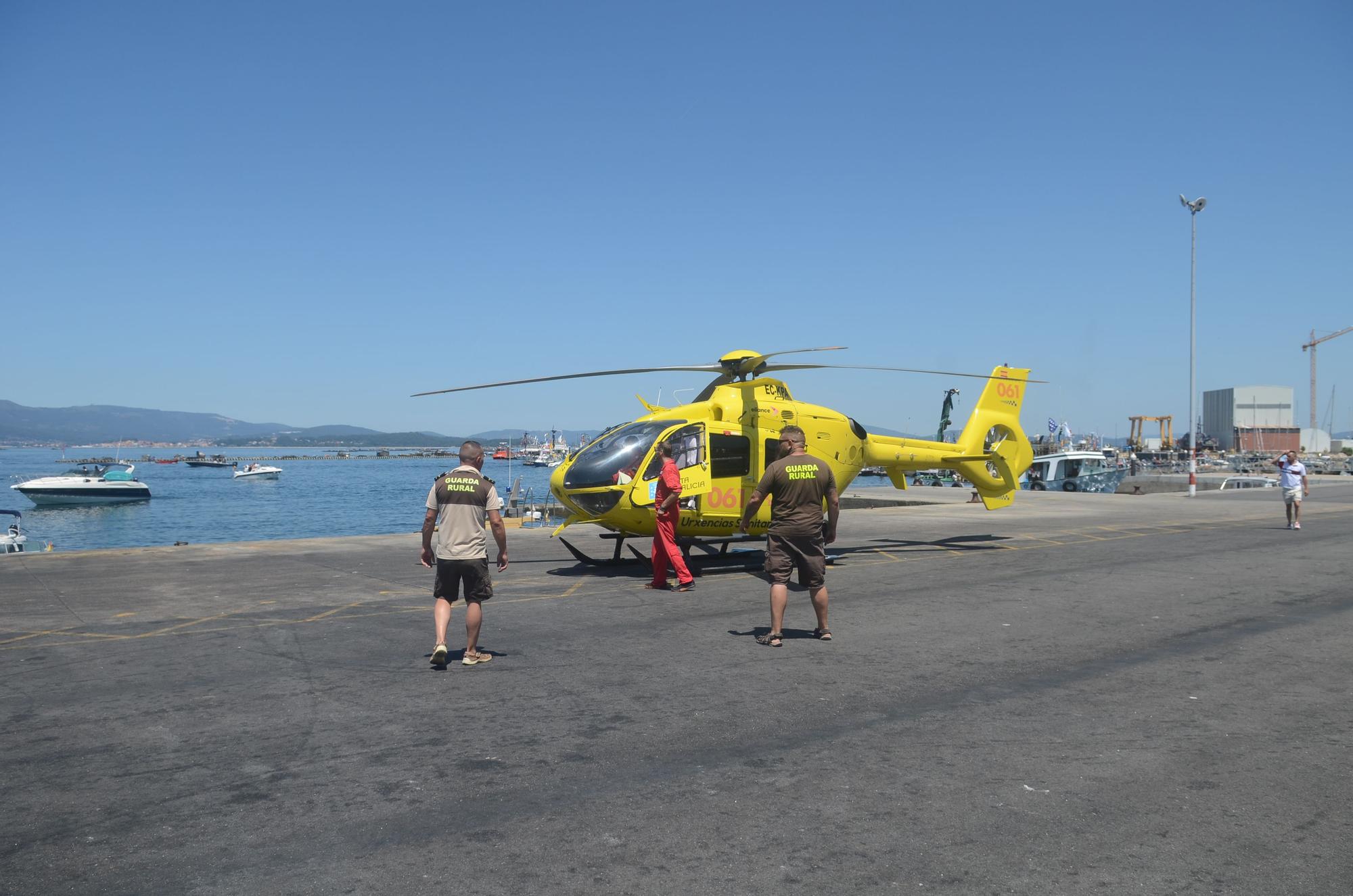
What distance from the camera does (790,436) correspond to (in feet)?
27.5

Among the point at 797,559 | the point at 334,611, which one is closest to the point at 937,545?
the point at 797,559

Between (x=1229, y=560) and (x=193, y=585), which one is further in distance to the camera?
(x=1229, y=560)

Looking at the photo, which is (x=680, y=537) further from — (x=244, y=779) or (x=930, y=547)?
(x=244, y=779)

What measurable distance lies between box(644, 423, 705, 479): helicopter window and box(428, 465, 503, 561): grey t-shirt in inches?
212

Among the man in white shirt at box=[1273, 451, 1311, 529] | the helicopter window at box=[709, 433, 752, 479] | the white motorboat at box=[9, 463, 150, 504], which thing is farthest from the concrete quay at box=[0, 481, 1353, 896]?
the white motorboat at box=[9, 463, 150, 504]

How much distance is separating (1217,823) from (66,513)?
290ft

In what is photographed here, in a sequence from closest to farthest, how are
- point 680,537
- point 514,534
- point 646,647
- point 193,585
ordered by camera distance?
point 646,647 → point 193,585 → point 680,537 → point 514,534

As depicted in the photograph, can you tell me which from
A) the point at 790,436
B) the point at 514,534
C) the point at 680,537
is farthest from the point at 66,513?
the point at 790,436

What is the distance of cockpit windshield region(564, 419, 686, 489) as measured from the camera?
12.5m

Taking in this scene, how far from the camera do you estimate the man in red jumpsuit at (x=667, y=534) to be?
38.3ft

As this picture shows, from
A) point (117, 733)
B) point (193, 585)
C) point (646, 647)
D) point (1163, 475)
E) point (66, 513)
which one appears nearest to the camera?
point (117, 733)

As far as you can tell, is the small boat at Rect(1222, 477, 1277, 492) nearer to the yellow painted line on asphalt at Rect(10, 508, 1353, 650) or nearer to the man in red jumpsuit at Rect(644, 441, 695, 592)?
the yellow painted line on asphalt at Rect(10, 508, 1353, 650)

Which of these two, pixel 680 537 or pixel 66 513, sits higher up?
pixel 680 537

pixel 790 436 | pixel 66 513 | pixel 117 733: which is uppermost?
pixel 790 436
